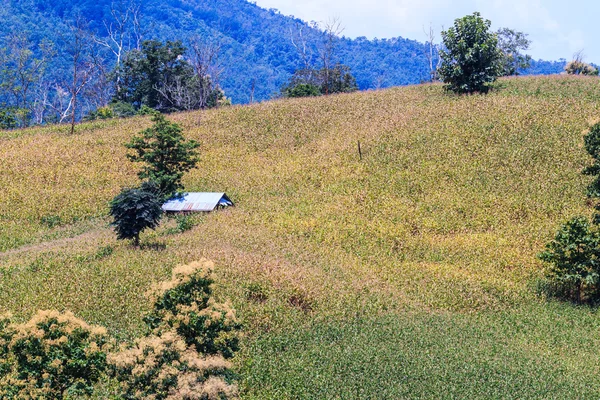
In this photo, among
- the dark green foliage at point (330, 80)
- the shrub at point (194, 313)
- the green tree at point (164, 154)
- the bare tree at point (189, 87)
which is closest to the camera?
the shrub at point (194, 313)

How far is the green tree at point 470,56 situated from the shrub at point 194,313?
40.9m

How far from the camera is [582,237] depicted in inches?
1000

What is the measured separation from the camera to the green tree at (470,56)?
5050 cm

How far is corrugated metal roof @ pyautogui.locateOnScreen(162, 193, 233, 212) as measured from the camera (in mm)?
36344

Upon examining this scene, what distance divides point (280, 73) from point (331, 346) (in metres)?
156

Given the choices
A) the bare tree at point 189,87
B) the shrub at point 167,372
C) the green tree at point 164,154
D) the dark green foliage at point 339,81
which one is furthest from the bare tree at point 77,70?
the shrub at point 167,372

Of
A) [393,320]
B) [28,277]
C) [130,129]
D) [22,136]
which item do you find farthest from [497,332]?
[22,136]

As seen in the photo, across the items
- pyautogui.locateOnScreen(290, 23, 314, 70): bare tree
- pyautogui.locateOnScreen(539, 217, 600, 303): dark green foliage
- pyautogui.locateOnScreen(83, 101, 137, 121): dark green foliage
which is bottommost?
Answer: pyautogui.locateOnScreen(539, 217, 600, 303): dark green foliage

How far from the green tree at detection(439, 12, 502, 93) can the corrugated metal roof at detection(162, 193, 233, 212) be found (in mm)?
25687

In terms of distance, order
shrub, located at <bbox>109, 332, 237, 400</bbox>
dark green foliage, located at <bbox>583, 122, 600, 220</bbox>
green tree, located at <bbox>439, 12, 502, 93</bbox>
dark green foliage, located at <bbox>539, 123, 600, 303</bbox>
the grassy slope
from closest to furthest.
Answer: shrub, located at <bbox>109, 332, 237, 400</bbox> → the grassy slope → dark green foliage, located at <bbox>583, 122, 600, 220</bbox> → dark green foliage, located at <bbox>539, 123, 600, 303</bbox> → green tree, located at <bbox>439, 12, 502, 93</bbox>

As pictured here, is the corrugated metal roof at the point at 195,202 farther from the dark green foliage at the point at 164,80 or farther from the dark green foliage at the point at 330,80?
the dark green foliage at the point at 330,80

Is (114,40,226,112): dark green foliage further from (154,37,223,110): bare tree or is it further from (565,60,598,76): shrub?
(565,60,598,76): shrub

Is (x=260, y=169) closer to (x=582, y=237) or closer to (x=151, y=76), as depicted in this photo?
(x=582, y=237)

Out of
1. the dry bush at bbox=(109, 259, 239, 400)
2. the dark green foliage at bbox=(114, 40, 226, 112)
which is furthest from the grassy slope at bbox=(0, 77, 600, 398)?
the dark green foliage at bbox=(114, 40, 226, 112)
